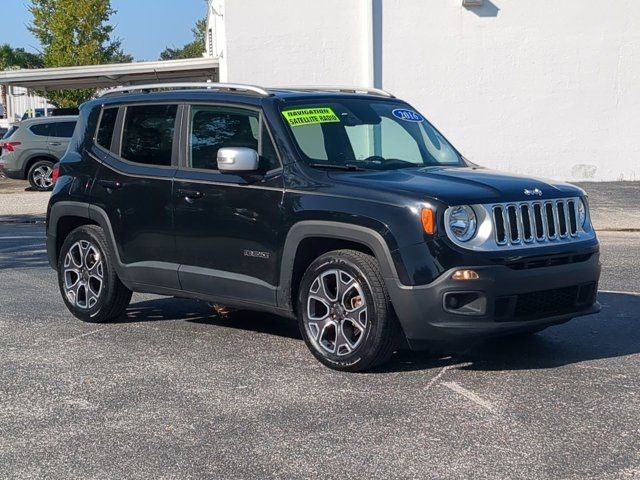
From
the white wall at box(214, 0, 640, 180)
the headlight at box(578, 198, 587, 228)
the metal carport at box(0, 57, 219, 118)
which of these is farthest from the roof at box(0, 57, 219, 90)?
the headlight at box(578, 198, 587, 228)

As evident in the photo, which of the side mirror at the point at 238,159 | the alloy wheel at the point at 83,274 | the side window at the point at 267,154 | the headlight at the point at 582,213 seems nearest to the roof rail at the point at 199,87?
the side window at the point at 267,154

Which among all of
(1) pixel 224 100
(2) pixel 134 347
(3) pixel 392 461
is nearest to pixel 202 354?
(2) pixel 134 347

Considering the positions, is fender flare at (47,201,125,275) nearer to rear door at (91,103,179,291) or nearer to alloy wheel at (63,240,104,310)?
rear door at (91,103,179,291)

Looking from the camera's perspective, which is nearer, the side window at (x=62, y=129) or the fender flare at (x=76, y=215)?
the fender flare at (x=76, y=215)

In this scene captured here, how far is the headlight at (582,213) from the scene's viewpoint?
6902 millimetres

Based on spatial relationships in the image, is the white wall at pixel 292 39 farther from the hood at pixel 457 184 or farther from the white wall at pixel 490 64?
the hood at pixel 457 184

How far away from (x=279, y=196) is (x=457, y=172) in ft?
3.97

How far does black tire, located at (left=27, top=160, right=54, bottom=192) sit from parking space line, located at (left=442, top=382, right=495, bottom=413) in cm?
2019

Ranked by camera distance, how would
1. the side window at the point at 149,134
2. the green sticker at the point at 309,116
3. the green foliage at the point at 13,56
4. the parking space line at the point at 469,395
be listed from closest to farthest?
1. the parking space line at the point at 469,395
2. the green sticker at the point at 309,116
3. the side window at the point at 149,134
4. the green foliage at the point at 13,56

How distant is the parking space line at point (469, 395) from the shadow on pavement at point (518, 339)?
1.11ft

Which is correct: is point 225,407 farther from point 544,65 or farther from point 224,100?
point 544,65

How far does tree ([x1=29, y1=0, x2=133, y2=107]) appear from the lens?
153ft

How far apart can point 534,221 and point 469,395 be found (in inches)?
47.4

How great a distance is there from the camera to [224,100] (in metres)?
7.50
